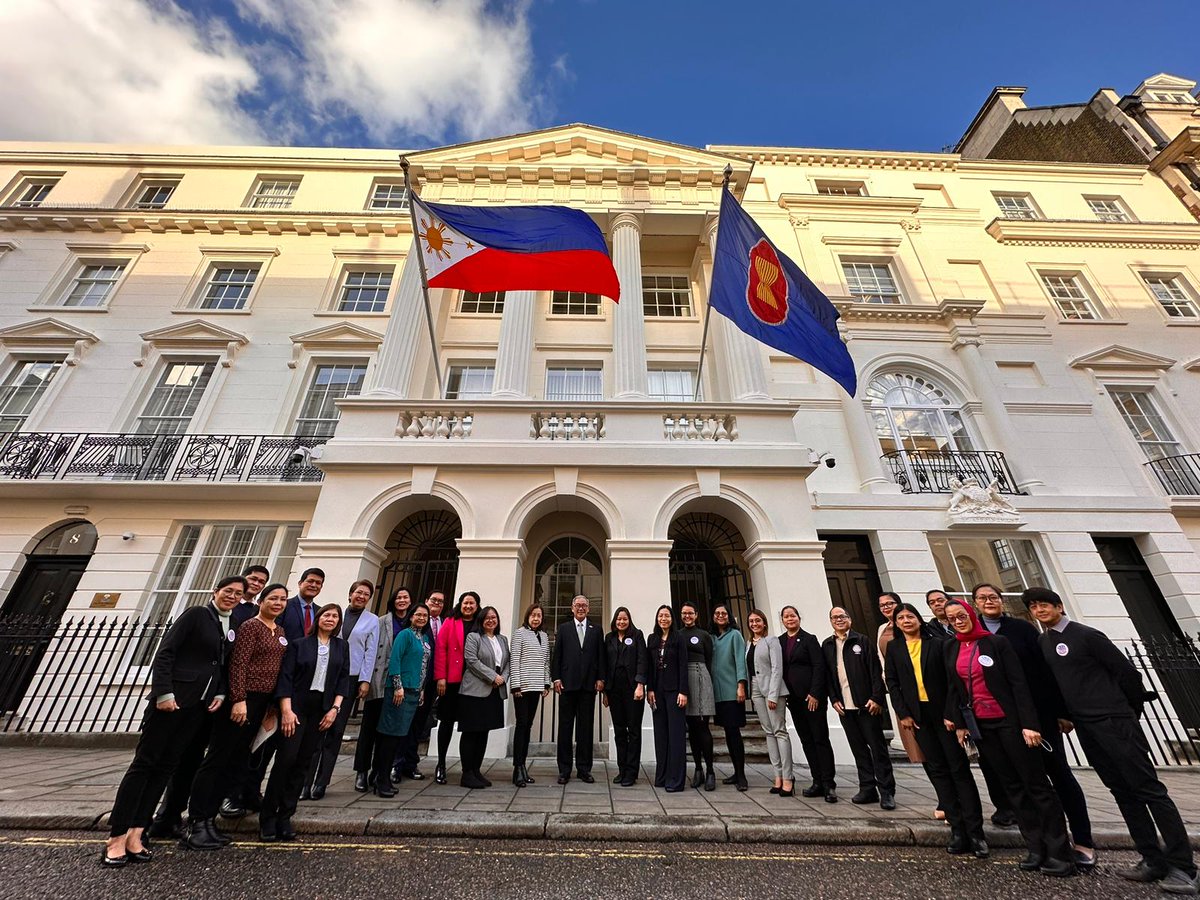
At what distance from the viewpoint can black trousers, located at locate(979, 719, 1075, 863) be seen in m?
3.39

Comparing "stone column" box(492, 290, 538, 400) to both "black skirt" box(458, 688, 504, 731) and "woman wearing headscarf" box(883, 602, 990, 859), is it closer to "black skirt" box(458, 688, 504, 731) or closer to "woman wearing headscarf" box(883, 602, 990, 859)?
"black skirt" box(458, 688, 504, 731)

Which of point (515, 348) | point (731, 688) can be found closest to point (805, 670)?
point (731, 688)

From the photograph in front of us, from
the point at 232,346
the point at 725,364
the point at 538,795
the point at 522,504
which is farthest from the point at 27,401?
the point at 725,364

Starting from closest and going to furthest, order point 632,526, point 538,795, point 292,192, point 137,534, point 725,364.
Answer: point 538,795 → point 632,526 → point 137,534 → point 725,364 → point 292,192

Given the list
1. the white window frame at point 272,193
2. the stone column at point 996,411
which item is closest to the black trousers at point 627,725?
the stone column at point 996,411

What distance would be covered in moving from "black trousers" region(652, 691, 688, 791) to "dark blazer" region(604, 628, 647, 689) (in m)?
0.42

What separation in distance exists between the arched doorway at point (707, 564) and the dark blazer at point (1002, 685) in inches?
210

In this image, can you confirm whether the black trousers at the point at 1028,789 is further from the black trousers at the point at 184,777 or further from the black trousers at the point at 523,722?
the black trousers at the point at 184,777

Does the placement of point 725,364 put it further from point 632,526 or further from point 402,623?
point 402,623

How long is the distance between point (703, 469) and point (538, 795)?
17.8 ft

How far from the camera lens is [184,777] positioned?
147 inches

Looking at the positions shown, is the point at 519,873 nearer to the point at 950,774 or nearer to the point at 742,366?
the point at 950,774

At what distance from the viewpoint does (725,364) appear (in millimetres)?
10781

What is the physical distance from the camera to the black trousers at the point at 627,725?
5375 millimetres
